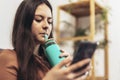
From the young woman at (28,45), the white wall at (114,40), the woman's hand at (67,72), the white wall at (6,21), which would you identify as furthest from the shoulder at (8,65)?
the white wall at (114,40)

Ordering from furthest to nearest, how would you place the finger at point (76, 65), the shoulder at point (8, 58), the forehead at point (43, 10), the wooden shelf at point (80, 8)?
the wooden shelf at point (80, 8) → the forehead at point (43, 10) → the shoulder at point (8, 58) → the finger at point (76, 65)

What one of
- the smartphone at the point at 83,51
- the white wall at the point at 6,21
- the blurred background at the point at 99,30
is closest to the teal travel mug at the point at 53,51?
the smartphone at the point at 83,51

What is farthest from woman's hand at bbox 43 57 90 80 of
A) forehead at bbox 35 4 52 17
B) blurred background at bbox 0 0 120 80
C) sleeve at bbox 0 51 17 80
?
blurred background at bbox 0 0 120 80

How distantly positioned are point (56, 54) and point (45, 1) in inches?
14.6

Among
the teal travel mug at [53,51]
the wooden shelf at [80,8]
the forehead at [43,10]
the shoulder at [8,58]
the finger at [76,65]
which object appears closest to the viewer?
the finger at [76,65]

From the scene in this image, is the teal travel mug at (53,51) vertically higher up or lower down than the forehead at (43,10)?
lower down

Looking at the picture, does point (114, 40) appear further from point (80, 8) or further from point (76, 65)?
point (76, 65)

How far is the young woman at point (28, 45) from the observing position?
87 cm

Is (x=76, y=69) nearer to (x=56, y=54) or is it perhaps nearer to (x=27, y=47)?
(x=56, y=54)

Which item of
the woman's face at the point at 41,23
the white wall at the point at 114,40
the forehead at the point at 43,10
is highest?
the forehead at the point at 43,10

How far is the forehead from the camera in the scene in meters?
0.99

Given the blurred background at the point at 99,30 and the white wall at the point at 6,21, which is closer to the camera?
the white wall at the point at 6,21

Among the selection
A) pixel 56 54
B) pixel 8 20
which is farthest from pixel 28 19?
pixel 8 20

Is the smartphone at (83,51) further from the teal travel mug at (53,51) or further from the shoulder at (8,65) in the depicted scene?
the shoulder at (8,65)
